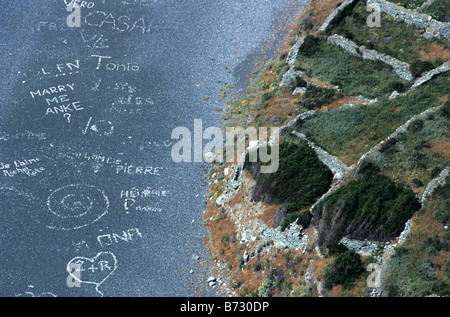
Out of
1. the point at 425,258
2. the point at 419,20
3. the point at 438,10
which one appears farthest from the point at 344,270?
the point at 438,10

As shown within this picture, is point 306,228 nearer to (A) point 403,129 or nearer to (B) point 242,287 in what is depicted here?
(B) point 242,287

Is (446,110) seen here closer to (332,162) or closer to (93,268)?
(332,162)

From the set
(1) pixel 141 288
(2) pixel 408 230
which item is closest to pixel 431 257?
(2) pixel 408 230

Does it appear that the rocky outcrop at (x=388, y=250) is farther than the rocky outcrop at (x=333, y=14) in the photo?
No

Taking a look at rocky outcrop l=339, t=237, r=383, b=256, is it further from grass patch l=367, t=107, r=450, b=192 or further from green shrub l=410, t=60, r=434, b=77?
green shrub l=410, t=60, r=434, b=77

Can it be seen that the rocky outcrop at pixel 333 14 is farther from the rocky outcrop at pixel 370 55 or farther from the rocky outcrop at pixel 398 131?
the rocky outcrop at pixel 398 131

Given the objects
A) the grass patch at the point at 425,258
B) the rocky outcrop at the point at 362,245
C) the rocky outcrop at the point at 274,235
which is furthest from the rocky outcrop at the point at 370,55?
the rocky outcrop at the point at 362,245
